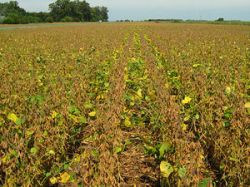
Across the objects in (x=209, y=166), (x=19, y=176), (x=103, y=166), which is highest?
(x=103, y=166)

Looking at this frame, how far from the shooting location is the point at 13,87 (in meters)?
5.51

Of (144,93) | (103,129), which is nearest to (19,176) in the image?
(103,129)

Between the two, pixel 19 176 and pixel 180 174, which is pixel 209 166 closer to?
pixel 180 174

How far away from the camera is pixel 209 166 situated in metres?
4.04

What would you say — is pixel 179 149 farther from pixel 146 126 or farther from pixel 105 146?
pixel 146 126

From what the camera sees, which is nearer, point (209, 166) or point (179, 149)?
point (179, 149)

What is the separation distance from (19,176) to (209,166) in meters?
2.29

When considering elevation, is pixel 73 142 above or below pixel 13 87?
below

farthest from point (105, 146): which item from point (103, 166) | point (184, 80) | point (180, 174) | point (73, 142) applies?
point (184, 80)

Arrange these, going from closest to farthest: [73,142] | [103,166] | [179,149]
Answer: [103,166], [179,149], [73,142]

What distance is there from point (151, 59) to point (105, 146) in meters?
7.16

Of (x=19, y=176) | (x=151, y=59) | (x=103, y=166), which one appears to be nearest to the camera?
(x=103, y=166)

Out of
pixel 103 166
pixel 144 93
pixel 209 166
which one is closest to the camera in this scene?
pixel 103 166

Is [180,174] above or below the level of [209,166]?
above
